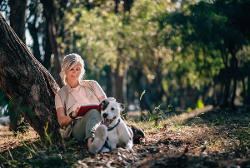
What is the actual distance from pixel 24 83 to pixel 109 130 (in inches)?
80.3

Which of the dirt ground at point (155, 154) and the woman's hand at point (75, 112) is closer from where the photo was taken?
the dirt ground at point (155, 154)

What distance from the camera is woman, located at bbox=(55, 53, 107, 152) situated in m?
8.63

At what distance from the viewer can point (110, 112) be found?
26.0 ft

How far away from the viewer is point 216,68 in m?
29.5

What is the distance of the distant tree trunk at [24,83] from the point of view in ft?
30.0

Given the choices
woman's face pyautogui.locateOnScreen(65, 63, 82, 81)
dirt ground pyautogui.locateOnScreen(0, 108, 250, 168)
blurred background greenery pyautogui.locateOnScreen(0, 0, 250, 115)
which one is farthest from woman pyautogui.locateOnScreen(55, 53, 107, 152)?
blurred background greenery pyautogui.locateOnScreen(0, 0, 250, 115)

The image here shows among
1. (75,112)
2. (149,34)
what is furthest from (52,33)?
(75,112)

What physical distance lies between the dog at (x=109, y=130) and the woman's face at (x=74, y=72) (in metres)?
0.96

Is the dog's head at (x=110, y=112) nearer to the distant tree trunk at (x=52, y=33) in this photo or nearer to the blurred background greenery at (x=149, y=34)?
the blurred background greenery at (x=149, y=34)

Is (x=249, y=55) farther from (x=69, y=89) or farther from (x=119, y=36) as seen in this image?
(x=69, y=89)

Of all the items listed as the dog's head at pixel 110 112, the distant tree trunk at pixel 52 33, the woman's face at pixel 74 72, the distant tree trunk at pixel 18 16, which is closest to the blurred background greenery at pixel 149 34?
the distant tree trunk at pixel 52 33

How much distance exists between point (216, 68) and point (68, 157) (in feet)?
73.8

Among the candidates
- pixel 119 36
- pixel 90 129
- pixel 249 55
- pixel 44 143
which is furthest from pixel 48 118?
pixel 249 55

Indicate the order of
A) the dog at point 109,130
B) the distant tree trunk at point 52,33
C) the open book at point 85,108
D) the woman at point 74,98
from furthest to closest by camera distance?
1. the distant tree trunk at point 52,33
2. the woman at point 74,98
3. the open book at point 85,108
4. the dog at point 109,130
